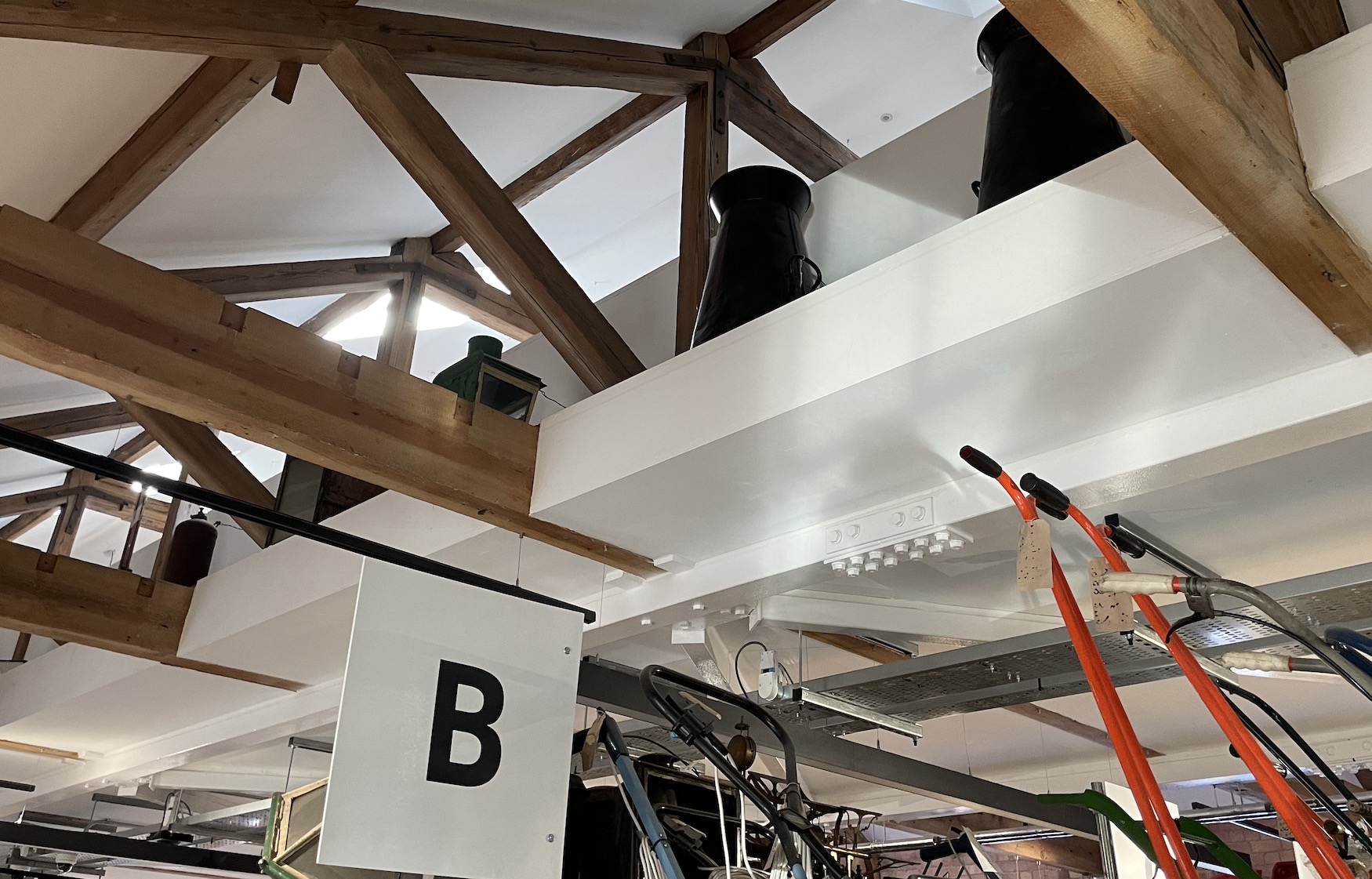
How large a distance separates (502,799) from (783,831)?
2.87ft

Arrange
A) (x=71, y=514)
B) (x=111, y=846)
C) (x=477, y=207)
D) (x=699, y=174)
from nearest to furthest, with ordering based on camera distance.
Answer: (x=477, y=207) → (x=699, y=174) → (x=111, y=846) → (x=71, y=514)

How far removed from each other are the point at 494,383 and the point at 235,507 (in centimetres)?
115

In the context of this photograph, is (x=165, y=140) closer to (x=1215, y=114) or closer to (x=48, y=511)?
(x=1215, y=114)

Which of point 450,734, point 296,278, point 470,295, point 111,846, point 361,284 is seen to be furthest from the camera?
point 111,846

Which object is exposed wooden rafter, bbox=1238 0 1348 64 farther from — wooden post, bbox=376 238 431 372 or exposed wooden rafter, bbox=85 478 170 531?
exposed wooden rafter, bbox=85 478 170 531

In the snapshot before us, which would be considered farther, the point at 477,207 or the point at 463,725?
the point at 477,207

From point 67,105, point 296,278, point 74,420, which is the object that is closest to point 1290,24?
point 67,105

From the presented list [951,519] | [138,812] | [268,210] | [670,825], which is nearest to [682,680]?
[670,825]

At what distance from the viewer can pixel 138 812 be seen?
32.7ft

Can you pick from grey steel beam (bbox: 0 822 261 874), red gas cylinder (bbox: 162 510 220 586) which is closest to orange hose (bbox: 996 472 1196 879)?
red gas cylinder (bbox: 162 510 220 586)

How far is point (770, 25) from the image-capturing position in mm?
4523

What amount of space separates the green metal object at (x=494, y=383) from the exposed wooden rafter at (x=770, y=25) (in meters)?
1.85

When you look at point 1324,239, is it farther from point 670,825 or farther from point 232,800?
point 232,800

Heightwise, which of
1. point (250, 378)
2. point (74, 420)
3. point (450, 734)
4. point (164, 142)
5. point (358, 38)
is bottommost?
point (450, 734)
